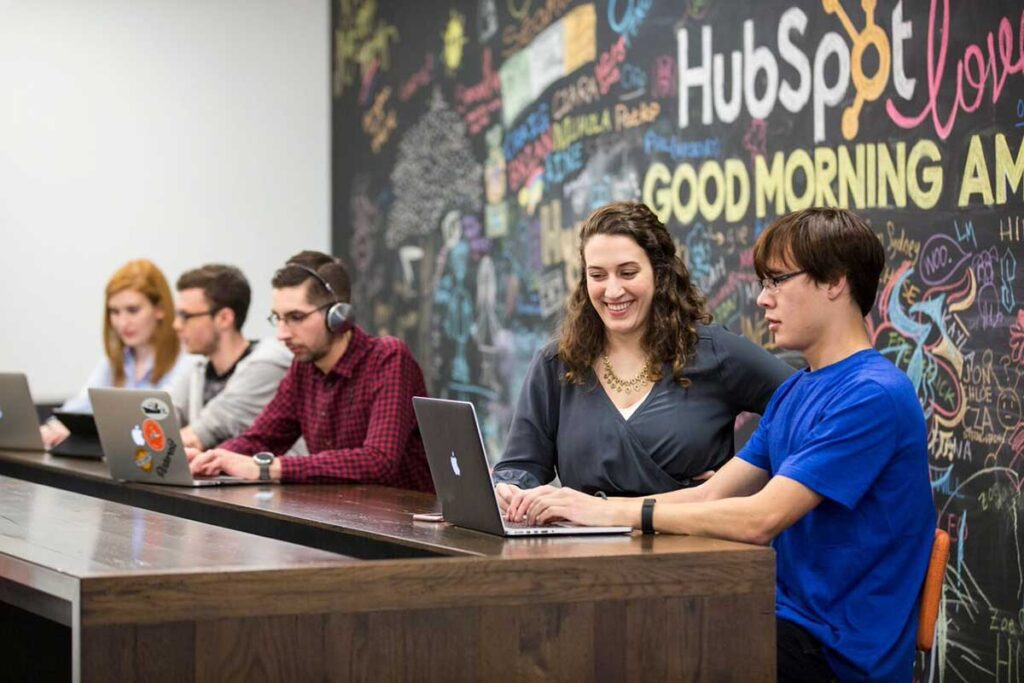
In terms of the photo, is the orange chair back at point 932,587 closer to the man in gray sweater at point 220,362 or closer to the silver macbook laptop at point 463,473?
the silver macbook laptop at point 463,473

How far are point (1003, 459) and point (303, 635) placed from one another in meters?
2.03

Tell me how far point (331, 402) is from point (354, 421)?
0.09 m

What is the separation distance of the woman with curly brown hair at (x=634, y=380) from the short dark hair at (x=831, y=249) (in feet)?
1.85

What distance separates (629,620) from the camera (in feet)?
8.06

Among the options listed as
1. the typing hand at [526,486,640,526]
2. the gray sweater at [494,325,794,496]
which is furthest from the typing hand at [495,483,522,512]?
the gray sweater at [494,325,794,496]

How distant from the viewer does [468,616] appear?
2.39 m

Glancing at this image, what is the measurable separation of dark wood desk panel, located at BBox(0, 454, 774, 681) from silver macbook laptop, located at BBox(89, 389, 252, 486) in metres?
1.37

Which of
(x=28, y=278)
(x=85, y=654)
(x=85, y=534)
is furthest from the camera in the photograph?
(x=28, y=278)

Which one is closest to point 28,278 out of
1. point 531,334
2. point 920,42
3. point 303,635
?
point 531,334

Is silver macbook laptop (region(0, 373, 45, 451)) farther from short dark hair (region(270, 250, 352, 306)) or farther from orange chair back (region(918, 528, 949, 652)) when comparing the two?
orange chair back (region(918, 528, 949, 652))

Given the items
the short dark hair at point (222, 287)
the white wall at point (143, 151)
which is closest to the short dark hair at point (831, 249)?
the short dark hair at point (222, 287)

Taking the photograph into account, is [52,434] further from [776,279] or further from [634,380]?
[776,279]

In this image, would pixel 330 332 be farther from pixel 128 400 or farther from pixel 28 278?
pixel 28 278

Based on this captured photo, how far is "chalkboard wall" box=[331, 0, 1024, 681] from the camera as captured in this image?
149 inches
